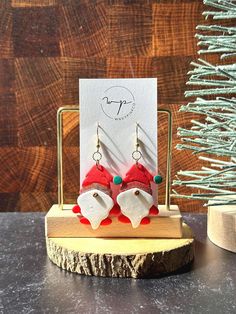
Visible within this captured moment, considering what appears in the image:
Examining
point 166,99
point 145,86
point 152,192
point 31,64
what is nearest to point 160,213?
point 152,192

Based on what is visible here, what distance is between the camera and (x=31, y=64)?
0.97 m

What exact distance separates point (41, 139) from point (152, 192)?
1.33ft

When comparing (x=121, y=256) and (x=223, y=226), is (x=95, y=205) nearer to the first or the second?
(x=121, y=256)

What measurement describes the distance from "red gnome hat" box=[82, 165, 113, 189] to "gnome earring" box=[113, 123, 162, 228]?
0.05 feet

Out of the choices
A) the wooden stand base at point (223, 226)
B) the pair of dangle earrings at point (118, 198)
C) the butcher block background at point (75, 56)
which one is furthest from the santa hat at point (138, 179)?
the butcher block background at point (75, 56)

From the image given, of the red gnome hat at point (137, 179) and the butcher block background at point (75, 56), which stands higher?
the butcher block background at point (75, 56)

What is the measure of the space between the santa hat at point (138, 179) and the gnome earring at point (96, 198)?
0.02m

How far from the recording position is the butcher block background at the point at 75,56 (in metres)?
0.95

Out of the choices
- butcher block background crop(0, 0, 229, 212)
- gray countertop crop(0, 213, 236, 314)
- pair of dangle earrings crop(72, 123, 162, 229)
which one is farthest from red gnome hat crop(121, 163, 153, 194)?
butcher block background crop(0, 0, 229, 212)

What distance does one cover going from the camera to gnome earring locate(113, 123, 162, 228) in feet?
2.11

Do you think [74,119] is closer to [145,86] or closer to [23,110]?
[23,110]

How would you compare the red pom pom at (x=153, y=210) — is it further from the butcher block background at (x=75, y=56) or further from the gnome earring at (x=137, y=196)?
the butcher block background at (x=75, y=56)

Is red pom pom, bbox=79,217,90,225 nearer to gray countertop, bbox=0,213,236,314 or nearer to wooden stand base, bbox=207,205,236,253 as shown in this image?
gray countertop, bbox=0,213,236,314

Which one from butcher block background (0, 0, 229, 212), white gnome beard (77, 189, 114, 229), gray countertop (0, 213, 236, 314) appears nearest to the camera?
gray countertop (0, 213, 236, 314)
